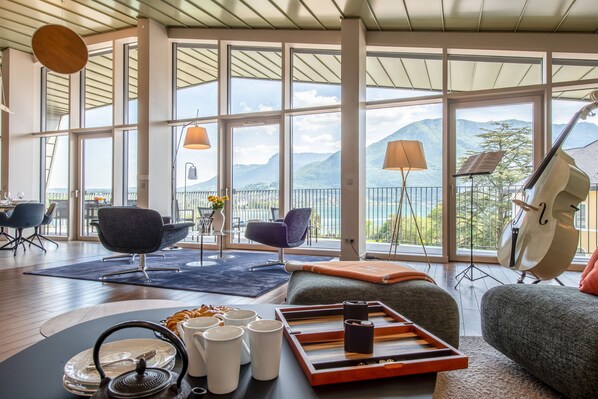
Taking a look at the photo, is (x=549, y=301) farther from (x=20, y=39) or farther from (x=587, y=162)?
(x=20, y=39)

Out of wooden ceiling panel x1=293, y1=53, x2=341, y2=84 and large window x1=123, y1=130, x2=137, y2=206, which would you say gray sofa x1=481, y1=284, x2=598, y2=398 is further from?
large window x1=123, y1=130, x2=137, y2=206

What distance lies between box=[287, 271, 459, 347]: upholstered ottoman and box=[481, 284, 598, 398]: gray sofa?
0.21 m

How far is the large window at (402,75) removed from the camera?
5.20 meters

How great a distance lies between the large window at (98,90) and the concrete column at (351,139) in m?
4.97

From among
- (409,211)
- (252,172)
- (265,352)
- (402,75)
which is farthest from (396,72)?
(265,352)

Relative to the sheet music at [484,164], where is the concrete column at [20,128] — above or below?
above

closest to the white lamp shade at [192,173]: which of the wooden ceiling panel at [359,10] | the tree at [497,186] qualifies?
the wooden ceiling panel at [359,10]

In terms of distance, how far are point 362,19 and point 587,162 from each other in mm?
3496

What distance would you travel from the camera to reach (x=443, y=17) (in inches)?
181

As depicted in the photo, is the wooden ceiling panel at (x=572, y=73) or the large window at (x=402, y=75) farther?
the large window at (x=402, y=75)

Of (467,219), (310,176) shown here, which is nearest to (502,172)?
(467,219)

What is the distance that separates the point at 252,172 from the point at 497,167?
12.3 ft

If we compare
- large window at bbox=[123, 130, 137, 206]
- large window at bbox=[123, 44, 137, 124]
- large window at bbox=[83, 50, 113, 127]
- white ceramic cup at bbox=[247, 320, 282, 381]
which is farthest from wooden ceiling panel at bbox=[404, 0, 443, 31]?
large window at bbox=[83, 50, 113, 127]

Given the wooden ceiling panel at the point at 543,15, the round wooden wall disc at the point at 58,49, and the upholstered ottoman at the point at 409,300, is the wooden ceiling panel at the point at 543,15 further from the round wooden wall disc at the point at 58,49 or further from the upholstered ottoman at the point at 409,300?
the round wooden wall disc at the point at 58,49
